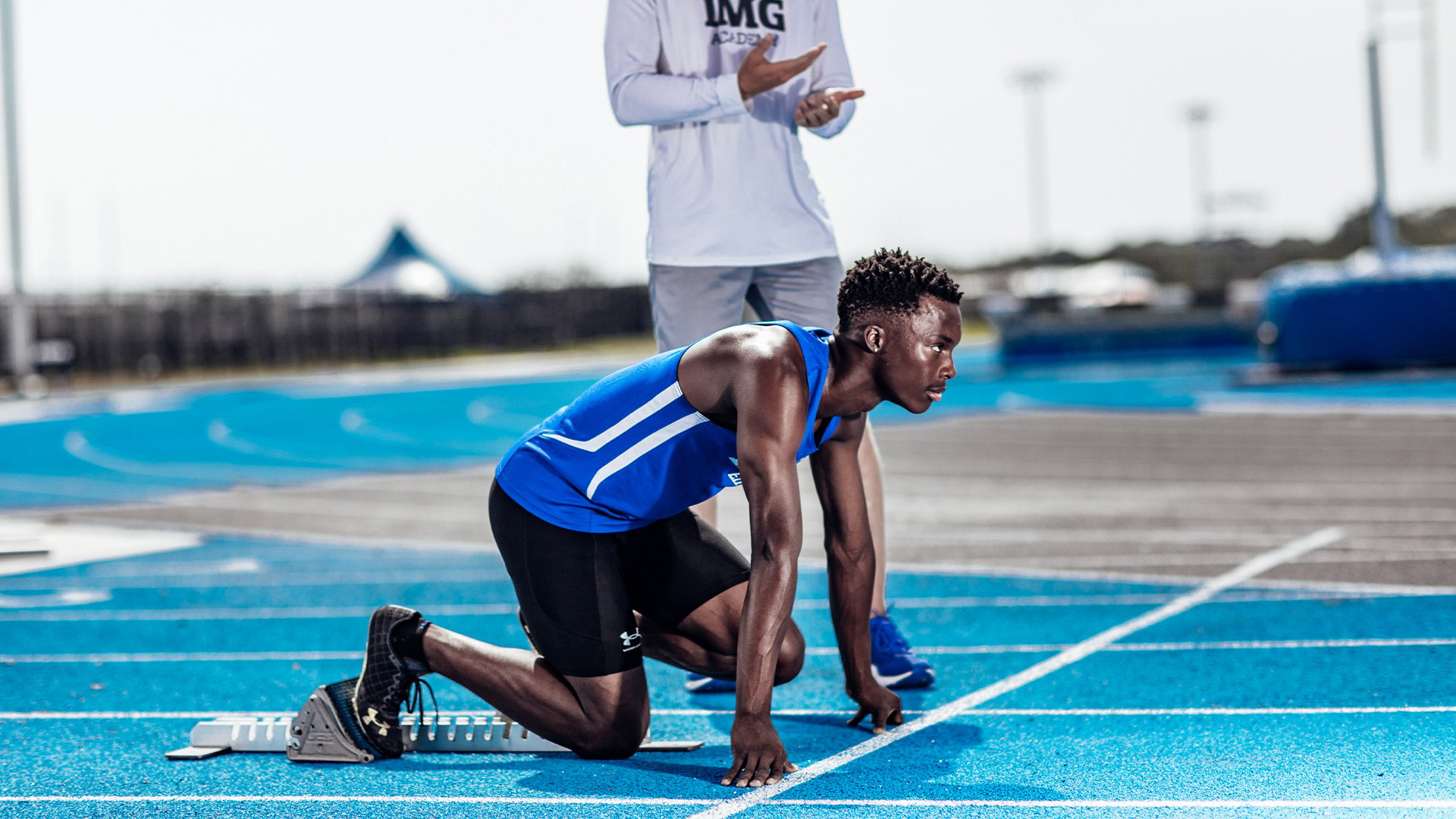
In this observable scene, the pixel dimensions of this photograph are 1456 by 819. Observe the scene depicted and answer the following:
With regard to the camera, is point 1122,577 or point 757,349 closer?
point 757,349

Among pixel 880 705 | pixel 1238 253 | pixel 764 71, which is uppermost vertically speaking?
pixel 764 71

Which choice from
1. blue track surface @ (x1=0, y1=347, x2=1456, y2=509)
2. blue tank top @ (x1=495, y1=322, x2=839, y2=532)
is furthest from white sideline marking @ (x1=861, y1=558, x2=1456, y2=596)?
blue track surface @ (x1=0, y1=347, x2=1456, y2=509)

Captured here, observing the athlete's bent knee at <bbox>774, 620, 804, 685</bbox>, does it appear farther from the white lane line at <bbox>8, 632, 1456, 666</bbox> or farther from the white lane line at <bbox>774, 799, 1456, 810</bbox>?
the white lane line at <bbox>8, 632, 1456, 666</bbox>

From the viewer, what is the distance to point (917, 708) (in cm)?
405

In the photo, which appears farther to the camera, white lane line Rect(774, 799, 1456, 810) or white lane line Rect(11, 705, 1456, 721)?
white lane line Rect(11, 705, 1456, 721)

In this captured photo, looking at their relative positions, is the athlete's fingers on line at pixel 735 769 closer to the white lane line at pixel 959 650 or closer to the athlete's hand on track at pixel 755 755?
the athlete's hand on track at pixel 755 755

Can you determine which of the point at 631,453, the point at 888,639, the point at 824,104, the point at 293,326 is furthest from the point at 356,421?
the point at 293,326

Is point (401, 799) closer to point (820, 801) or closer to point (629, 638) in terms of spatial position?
point (629, 638)

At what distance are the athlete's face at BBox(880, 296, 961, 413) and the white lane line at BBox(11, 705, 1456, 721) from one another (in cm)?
111

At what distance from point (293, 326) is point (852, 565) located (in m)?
35.7

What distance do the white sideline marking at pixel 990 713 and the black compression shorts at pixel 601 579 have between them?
0.47 m

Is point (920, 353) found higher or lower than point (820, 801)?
higher

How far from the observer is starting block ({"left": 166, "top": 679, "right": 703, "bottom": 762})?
363 centimetres

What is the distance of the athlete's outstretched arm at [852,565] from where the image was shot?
376 centimetres
